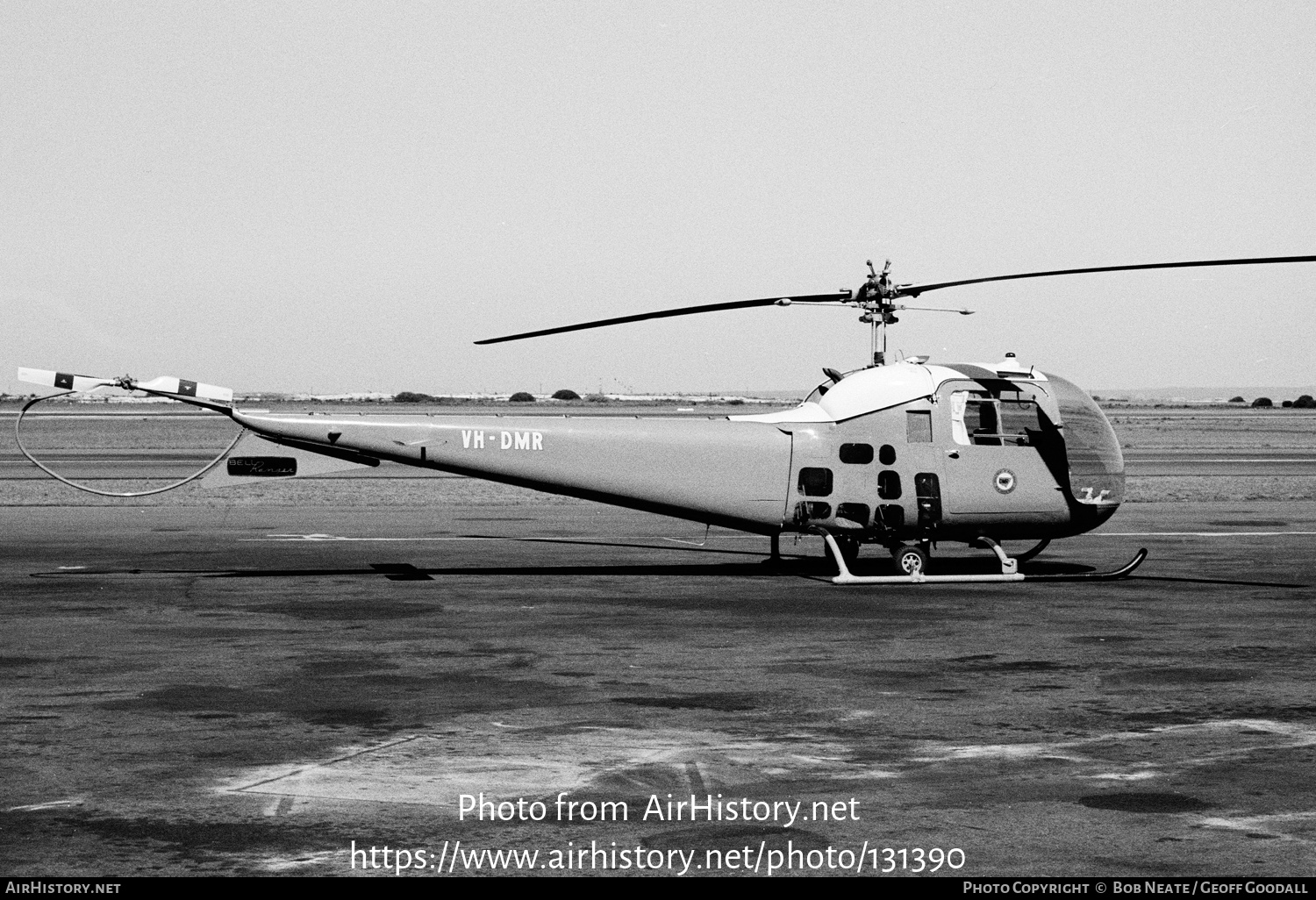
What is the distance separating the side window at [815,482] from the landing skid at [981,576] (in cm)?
61

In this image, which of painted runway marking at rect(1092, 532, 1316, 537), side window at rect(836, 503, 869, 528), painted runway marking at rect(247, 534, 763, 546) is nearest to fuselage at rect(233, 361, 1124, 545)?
side window at rect(836, 503, 869, 528)

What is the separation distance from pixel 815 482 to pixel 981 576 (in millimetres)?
2775

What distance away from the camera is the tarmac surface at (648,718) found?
8312 millimetres

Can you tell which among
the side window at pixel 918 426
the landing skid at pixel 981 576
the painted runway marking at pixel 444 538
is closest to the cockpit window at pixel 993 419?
the side window at pixel 918 426

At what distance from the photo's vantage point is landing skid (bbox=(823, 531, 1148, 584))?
2022 centimetres

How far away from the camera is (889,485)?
69.1 feet

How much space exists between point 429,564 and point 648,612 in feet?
19.9

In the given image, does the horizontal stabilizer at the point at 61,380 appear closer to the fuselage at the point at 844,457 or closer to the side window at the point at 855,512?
the fuselage at the point at 844,457

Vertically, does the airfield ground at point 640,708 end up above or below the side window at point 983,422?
below

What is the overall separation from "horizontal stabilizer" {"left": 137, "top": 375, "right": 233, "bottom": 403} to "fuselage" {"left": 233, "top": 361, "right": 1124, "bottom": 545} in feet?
2.60

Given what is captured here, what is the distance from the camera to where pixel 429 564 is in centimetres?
2259

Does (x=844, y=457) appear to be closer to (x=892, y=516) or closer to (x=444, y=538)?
(x=892, y=516)

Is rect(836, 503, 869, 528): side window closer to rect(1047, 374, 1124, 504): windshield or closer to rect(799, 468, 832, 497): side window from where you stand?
rect(799, 468, 832, 497): side window
